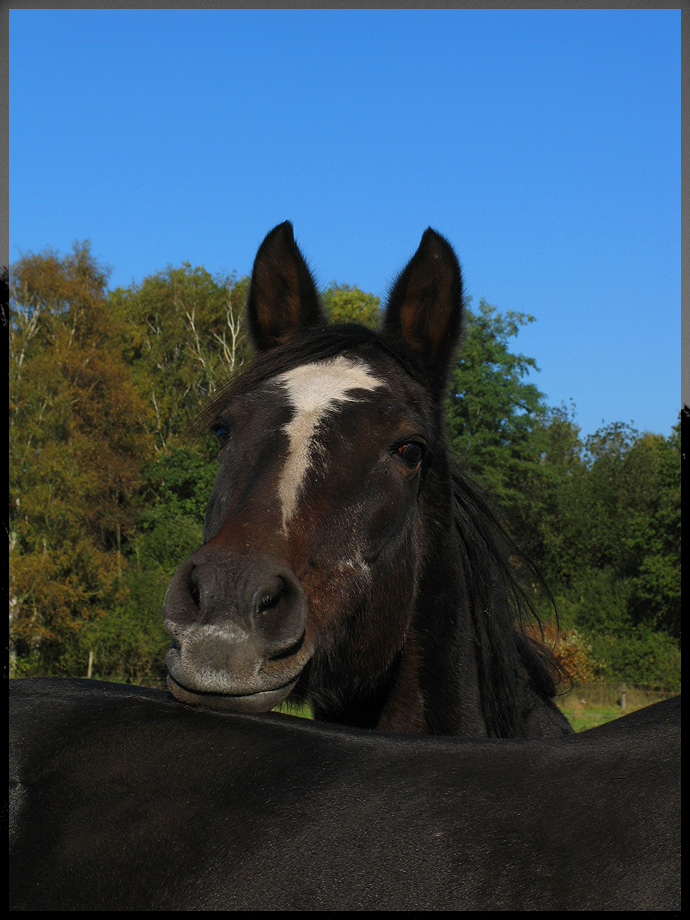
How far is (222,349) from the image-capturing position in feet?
121

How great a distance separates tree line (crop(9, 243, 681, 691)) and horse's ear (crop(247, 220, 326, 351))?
21.5 metres

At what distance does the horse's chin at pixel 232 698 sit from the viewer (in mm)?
2148

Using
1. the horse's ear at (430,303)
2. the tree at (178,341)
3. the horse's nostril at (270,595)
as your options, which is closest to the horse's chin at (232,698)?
the horse's nostril at (270,595)

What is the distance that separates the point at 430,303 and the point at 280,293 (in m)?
0.81

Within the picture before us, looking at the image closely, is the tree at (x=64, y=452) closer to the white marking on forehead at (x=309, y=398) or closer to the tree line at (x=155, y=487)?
the tree line at (x=155, y=487)

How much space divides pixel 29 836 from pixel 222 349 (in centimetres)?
3636

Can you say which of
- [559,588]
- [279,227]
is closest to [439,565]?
[279,227]

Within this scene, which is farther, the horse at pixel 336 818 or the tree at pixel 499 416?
the tree at pixel 499 416

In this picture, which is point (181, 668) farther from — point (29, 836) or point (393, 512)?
point (393, 512)

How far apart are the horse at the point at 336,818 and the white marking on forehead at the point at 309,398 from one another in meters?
1.24

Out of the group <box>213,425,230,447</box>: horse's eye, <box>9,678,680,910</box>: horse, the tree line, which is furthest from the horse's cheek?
the tree line

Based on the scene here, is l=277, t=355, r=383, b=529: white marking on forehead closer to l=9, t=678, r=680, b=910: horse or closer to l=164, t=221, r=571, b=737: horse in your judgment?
l=164, t=221, r=571, b=737: horse

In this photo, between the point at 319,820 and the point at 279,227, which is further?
the point at 279,227

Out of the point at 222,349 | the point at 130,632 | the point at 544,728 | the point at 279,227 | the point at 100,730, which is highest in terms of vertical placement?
the point at 222,349
